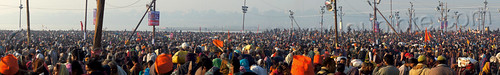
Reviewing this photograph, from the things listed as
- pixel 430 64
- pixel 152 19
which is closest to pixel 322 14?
pixel 152 19

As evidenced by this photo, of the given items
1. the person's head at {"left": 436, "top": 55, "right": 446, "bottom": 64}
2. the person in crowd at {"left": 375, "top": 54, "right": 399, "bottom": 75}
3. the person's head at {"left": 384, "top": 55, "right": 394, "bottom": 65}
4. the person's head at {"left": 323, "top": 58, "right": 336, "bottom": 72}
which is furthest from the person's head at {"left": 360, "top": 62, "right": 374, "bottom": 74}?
the person's head at {"left": 436, "top": 55, "right": 446, "bottom": 64}

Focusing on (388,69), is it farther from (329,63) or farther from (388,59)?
(329,63)

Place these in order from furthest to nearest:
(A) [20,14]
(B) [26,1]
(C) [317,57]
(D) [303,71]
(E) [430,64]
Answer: (A) [20,14] < (B) [26,1] < (E) [430,64] < (C) [317,57] < (D) [303,71]

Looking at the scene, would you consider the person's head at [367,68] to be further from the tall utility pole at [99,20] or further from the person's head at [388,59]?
the tall utility pole at [99,20]

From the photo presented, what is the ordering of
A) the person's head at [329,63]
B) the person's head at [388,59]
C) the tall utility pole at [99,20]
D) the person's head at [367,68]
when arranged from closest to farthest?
the person's head at [329,63] → the person's head at [388,59] → the person's head at [367,68] → the tall utility pole at [99,20]

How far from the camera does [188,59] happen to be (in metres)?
7.19

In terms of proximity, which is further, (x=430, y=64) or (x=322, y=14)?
(x=322, y=14)

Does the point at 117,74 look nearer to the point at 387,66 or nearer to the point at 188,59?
the point at 188,59

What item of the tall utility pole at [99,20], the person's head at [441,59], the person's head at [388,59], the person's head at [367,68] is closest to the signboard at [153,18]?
the tall utility pole at [99,20]

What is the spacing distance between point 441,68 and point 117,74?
180 inches

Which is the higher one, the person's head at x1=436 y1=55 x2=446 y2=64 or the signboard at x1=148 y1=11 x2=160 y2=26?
the signboard at x1=148 y1=11 x2=160 y2=26

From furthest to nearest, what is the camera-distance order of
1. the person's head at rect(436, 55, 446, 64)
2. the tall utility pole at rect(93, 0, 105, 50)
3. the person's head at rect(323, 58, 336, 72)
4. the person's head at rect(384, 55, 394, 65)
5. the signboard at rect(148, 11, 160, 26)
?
the signboard at rect(148, 11, 160, 26) < the tall utility pole at rect(93, 0, 105, 50) < the person's head at rect(384, 55, 394, 65) < the person's head at rect(436, 55, 446, 64) < the person's head at rect(323, 58, 336, 72)

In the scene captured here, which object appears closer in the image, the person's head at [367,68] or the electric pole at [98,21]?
the person's head at [367,68]

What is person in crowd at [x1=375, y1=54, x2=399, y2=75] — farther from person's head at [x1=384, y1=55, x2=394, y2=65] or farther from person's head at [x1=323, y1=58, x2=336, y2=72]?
person's head at [x1=323, y1=58, x2=336, y2=72]
